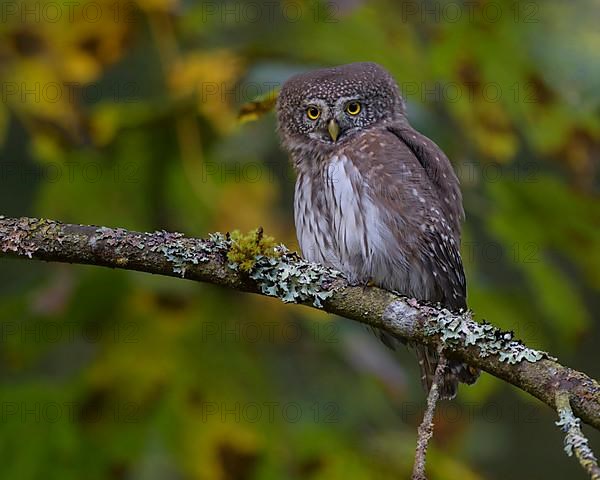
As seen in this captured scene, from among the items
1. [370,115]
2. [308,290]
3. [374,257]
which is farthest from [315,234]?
[308,290]

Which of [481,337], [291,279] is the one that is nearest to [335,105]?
[291,279]

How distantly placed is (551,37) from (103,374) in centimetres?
208

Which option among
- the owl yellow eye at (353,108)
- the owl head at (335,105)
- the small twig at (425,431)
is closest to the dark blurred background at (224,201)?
the owl head at (335,105)

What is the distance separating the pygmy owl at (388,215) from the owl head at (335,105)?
48mm

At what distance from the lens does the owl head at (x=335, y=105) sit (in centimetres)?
439

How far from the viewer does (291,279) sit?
2789 mm

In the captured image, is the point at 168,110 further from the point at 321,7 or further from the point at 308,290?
the point at 308,290

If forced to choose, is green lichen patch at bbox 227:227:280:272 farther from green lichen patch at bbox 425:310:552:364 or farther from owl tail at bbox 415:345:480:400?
owl tail at bbox 415:345:480:400

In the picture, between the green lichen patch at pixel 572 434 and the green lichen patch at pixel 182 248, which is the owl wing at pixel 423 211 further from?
the green lichen patch at pixel 572 434

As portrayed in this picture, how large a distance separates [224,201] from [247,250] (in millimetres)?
1456

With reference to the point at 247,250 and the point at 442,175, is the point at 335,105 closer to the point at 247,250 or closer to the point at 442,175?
the point at 442,175

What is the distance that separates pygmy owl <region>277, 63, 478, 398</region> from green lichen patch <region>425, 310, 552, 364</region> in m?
1.03

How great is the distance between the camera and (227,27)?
443cm

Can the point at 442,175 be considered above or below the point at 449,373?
above
